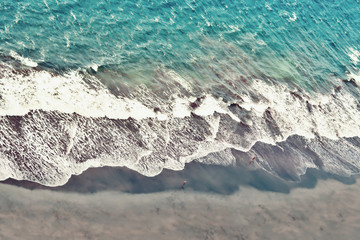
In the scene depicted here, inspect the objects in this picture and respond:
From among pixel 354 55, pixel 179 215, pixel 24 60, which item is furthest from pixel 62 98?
pixel 354 55

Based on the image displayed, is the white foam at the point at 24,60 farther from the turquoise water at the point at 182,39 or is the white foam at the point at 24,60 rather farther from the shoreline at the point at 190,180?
the shoreline at the point at 190,180

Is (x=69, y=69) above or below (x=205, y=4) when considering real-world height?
below

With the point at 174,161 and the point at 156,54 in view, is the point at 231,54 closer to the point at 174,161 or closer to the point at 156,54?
the point at 156,54

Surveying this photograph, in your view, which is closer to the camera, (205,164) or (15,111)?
(15,111)

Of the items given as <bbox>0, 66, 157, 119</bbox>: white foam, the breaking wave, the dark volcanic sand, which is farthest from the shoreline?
<bbox>0, 66, 157, 119</bbox>: white foam

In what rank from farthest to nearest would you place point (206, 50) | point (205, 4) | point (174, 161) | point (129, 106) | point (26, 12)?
point (205, 4), point (206, 50), point (26, 12), point (129, 106), point (174, 161)

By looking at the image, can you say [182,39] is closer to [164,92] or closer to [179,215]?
[164,92]

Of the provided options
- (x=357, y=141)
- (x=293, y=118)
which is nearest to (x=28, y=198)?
(x=293, y=118)

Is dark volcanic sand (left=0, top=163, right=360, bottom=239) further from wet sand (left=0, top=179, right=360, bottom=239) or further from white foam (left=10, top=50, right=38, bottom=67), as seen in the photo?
white foam (left=10, top=50, right=38, bottom=67)
